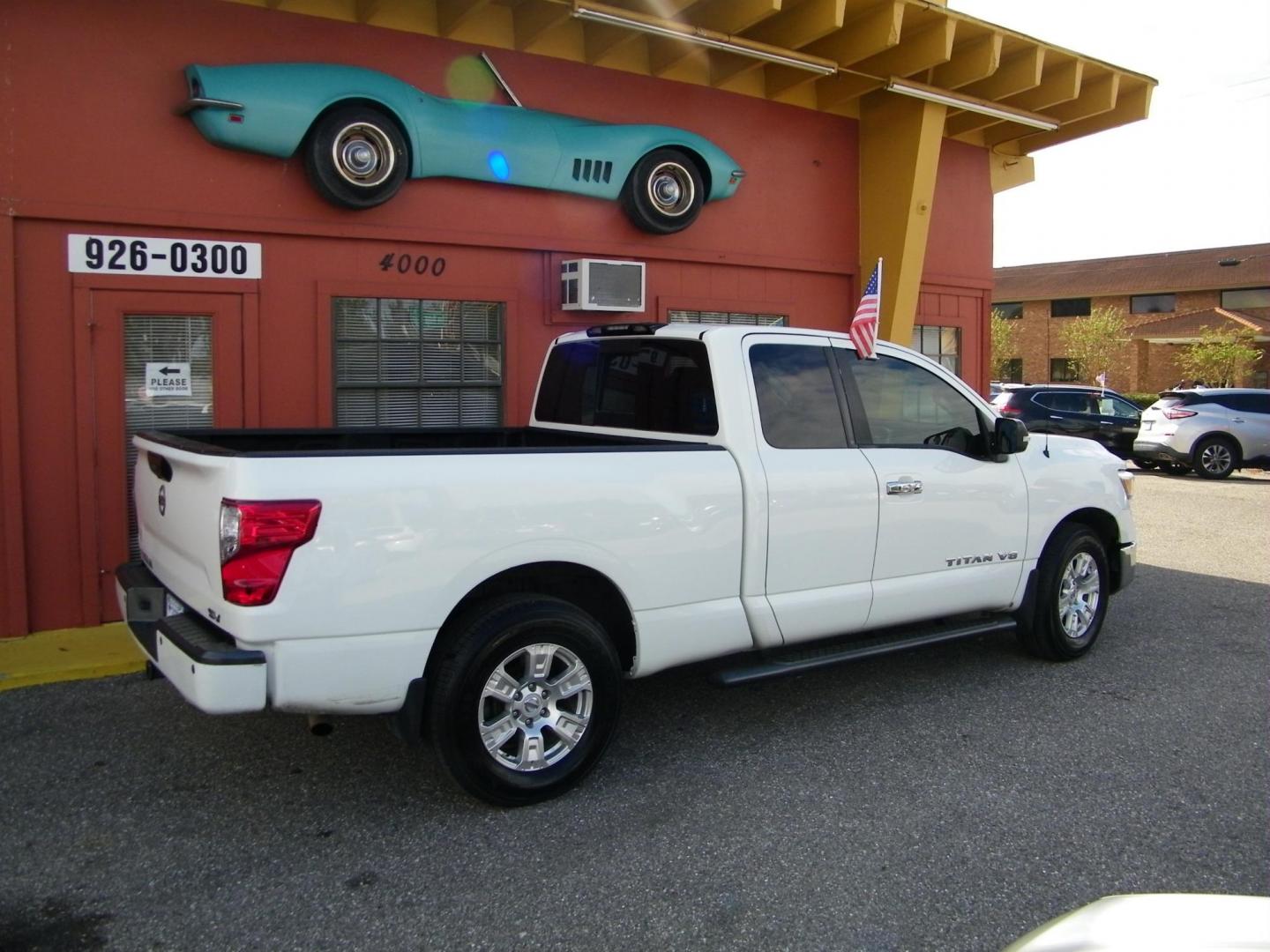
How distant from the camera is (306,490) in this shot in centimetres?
356

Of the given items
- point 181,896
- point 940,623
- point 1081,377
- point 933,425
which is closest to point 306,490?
point 181,896

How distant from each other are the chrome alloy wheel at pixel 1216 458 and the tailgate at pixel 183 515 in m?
17.0

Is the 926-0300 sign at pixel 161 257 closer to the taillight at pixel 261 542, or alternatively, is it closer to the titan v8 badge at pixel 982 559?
the taillight at pixel 261 542

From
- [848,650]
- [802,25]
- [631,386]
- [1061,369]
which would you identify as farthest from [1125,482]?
[1061,369]

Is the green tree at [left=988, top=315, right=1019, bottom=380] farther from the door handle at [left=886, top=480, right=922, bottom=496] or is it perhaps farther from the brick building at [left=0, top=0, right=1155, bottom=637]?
the door handle at [left=886, top=480, right=922, bottom=496]

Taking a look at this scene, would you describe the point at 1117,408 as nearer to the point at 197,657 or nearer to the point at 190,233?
the point at 190,233

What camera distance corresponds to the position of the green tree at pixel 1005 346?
45594mm

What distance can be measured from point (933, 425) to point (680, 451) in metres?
1.72

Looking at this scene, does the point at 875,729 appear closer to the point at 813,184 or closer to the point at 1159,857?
the point at 1159,857

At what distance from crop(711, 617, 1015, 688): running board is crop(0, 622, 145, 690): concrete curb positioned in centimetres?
336

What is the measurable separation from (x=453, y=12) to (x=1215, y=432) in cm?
1472

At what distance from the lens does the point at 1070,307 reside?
1806 inches

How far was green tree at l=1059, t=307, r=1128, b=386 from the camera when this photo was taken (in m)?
42.2

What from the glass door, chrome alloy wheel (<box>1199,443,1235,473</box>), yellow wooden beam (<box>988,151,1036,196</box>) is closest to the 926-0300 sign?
the glass door
